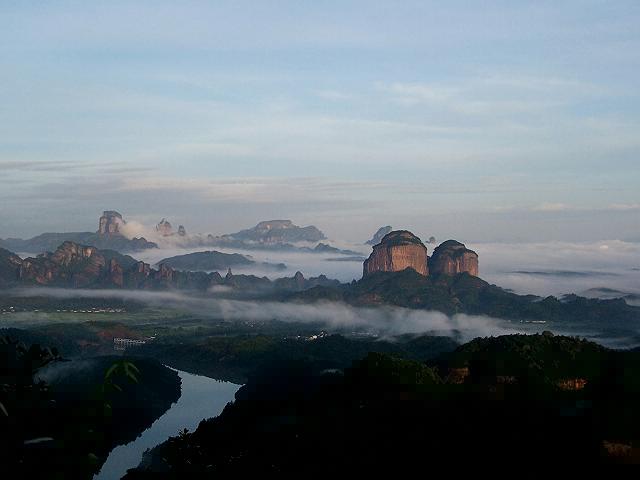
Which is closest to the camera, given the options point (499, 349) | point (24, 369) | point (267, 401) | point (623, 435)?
point (24, 369)

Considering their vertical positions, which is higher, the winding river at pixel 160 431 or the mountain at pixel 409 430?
the mountain at pixel 409 430

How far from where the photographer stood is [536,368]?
140 m

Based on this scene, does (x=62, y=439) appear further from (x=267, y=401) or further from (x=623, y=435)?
(x=267, y=401)

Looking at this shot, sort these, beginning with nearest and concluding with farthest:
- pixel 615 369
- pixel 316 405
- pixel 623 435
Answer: pixel 623 435
pixel 316 405
pixel 615 369

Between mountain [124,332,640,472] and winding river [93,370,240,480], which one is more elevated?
mountain [124,332,640,472]

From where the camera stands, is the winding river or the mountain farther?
the winding river

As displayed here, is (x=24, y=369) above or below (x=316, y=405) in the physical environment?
above

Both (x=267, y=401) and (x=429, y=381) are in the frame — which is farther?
(x=267, y=401)

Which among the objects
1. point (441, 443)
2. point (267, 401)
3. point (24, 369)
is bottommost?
point (267, 401)

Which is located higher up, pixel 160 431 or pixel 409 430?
pixel 409 430

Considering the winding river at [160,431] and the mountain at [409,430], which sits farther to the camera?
the winding river at [160,431]

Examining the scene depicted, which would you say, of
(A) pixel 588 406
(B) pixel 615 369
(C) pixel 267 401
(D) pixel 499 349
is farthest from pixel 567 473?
(D) pixel 499 349

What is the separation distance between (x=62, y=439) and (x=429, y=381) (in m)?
98.8

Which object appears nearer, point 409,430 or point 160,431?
point 409,430
